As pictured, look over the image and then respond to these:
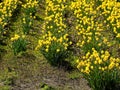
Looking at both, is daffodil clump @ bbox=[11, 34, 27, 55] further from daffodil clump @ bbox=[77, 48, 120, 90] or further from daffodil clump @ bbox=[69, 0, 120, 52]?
daffodil clump @ bbox=[77, 48, 120, 90]

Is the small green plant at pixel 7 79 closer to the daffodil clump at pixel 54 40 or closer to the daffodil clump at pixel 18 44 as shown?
the daffodil clump at pixel 18 44

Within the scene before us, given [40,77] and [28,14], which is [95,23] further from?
[40,77]

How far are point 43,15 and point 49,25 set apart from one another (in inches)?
64.5

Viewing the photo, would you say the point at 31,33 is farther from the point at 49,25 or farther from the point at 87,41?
the point at 87,41

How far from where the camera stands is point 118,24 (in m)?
10.4

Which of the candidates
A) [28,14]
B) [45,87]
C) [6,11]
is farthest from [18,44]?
[28,14]

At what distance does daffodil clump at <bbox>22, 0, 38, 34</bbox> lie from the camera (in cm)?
1114

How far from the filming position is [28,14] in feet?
40.1

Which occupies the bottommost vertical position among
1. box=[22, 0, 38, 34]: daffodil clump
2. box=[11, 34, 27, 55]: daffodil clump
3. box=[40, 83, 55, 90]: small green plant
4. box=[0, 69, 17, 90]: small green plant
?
box=[40, 83, 55, 90]: small green plant

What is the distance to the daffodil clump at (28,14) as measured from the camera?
11.1m

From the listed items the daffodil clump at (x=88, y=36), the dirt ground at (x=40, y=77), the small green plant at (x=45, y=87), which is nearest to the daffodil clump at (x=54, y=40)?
the daffodil clump at (x=88, y=36)

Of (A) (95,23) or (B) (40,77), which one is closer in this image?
(B) (40,77)

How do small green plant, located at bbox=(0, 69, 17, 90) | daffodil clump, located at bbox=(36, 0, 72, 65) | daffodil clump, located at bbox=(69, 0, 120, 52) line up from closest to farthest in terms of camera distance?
1. small green plant, located at bbox=(0, 69, 17, 90)
2. daffodil clump, located at bbox=(36, 0, 72, 65)
3. daffodil clump, located at bbox=(69, 0, 120, 52)

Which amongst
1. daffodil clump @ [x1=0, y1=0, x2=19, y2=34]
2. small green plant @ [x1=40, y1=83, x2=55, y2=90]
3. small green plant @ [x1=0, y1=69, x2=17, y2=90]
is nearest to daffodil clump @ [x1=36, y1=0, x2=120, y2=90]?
small green plant @ [x1=40, y1=83, x2=55, y2=90]
